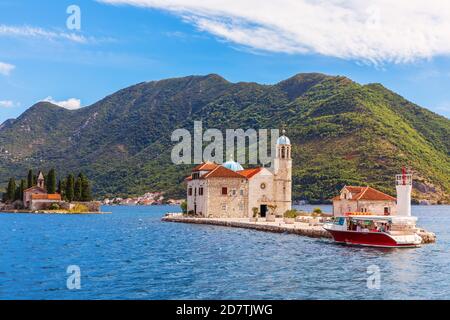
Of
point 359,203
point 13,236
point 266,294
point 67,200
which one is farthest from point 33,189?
point 266,294

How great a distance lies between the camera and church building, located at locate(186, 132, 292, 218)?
254 ft

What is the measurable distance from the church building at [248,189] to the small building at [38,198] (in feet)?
191

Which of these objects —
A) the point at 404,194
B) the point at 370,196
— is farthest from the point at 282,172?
the point at 404,194

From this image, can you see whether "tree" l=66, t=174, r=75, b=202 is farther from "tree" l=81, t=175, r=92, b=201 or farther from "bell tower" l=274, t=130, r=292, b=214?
"bell tower" l=274, t=130, r=292, b=214

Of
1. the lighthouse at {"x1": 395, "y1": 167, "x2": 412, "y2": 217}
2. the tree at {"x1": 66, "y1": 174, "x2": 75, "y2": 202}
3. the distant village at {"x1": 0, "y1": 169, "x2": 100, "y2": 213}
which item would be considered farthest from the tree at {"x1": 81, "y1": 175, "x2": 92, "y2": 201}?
the lighthouse at {"x1": 395, "y1": 167, "x2": 412, "y2": 217}

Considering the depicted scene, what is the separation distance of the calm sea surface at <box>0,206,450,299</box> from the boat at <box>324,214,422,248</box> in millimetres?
1345

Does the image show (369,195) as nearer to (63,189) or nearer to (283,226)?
(283,226)

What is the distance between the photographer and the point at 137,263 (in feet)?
127

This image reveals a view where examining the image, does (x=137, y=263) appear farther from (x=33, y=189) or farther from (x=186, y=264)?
(x=33, y=189)

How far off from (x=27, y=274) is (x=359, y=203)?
43431 millimetres

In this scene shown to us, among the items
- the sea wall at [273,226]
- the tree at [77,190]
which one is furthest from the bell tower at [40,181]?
the sea wall at [273,226]

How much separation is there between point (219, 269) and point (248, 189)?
43051 millimetres

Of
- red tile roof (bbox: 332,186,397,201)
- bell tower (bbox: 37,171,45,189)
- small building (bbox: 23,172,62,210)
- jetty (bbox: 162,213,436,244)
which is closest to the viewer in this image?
jetty (bbox: 162,213,436,244)
